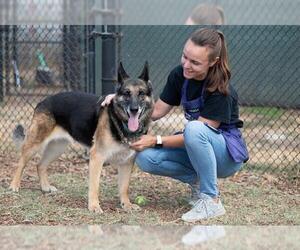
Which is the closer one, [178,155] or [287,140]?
[178,155]

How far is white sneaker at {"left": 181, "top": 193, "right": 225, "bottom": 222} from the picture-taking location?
4.40 m

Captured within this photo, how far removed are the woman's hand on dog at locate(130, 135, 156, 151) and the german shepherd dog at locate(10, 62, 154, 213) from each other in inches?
2.2

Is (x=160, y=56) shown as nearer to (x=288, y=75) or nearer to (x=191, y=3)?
(x=191, y=3)

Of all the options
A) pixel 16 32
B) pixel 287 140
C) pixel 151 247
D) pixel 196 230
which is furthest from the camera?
pixel 16 32

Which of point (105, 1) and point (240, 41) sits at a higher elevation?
point (105, 1)

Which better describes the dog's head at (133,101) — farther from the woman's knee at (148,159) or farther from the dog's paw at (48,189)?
the dog's paw at (48,189)

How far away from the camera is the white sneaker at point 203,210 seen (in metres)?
4.40

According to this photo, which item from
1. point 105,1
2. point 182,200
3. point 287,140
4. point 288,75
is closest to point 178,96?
point 182,200

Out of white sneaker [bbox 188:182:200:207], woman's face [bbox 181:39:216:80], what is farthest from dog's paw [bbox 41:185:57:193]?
woman's face [bbox 181:39:216:80]

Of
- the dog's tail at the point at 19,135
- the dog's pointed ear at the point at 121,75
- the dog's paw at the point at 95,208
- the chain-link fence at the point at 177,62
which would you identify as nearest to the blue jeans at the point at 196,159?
the dog's paw at the point at 95,208

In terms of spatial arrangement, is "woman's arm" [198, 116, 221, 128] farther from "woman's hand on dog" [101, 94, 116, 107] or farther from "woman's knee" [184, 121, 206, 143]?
"woman's hand on dog" [101, 94, 116, 107]

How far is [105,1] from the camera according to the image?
6633 mm

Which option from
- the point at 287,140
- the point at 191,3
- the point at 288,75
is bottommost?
the point at 287,140

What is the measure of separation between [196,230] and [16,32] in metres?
5.89
